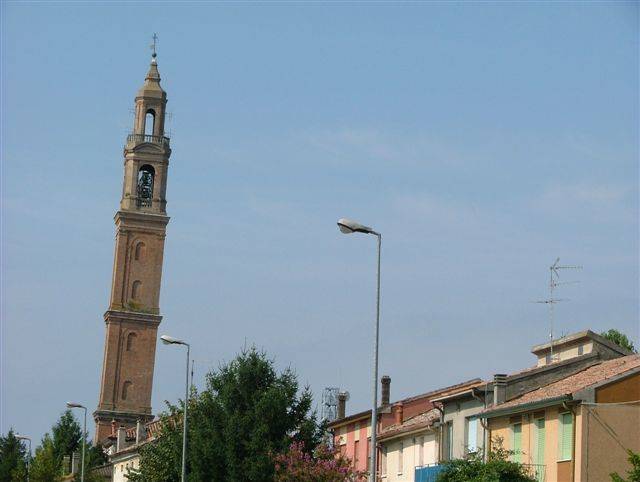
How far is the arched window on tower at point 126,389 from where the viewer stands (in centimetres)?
12162

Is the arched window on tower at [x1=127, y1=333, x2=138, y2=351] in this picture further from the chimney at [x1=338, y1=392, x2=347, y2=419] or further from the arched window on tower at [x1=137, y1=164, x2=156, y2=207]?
the chimney at [x1=338, y1=392, x2=347, y2=419]

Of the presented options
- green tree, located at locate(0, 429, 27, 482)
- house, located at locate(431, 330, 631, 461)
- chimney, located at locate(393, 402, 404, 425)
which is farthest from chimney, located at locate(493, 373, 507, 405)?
green tree, located at locate(0, 429, 27, 482)

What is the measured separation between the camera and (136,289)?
124312 mm

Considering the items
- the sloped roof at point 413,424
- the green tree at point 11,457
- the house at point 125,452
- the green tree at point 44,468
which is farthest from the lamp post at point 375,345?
the green tree at point 11,457

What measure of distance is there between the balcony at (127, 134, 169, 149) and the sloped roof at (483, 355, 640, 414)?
8556 centimetres

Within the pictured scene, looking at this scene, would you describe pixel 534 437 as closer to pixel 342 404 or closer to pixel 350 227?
pixel 350 227

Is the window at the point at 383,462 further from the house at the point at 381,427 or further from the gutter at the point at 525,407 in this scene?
the gutter at the point at 525,407

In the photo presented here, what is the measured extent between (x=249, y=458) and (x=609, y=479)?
18515mm

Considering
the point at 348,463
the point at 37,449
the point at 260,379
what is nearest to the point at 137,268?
the point at 37,449

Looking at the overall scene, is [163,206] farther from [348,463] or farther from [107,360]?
[348,463]

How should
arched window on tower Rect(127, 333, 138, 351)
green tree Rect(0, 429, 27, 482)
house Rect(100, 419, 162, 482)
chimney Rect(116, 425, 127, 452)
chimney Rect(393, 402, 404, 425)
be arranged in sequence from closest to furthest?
1. chimney Rect(393, 402, 404, 425)
2. house Rect(100, 419, 162, 482)
3. chimney Rect(116, 425, 127, 452)
4. green tree Rect(0, 429, 27, 482)
5. arched window on tower Rect(127, 333, 138, 351)

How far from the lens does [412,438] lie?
4959cm

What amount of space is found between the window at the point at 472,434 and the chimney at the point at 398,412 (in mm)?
10300

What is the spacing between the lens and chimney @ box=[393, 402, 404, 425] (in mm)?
55312
